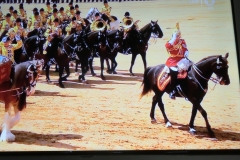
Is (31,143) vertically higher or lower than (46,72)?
lower

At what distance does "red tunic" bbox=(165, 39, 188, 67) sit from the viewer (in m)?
3.80

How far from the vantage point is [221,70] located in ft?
12.2

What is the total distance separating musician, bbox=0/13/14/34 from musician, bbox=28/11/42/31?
0.19 meters

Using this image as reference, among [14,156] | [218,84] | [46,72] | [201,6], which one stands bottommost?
[14,156]

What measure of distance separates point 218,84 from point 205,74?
0.53 ft

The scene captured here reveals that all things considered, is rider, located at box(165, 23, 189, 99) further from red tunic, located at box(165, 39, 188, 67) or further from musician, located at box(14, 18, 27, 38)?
musician, located at box(14, 18, 27, 38)

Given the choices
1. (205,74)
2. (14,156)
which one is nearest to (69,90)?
(14,156)

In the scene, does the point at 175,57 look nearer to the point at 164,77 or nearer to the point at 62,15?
the point at 164,77

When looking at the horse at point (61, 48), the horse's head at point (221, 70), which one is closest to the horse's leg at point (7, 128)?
the horse at point (61, 48)

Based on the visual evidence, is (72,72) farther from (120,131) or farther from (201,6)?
(201,6)

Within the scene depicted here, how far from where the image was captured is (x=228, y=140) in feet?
11.9

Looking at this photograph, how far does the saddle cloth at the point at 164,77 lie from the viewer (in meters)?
3.76

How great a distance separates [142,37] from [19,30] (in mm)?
1290

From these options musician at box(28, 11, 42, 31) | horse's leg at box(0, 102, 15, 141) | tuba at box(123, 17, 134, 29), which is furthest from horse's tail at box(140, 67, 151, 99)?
horse's leg at box(0, 102, 15, 141)
